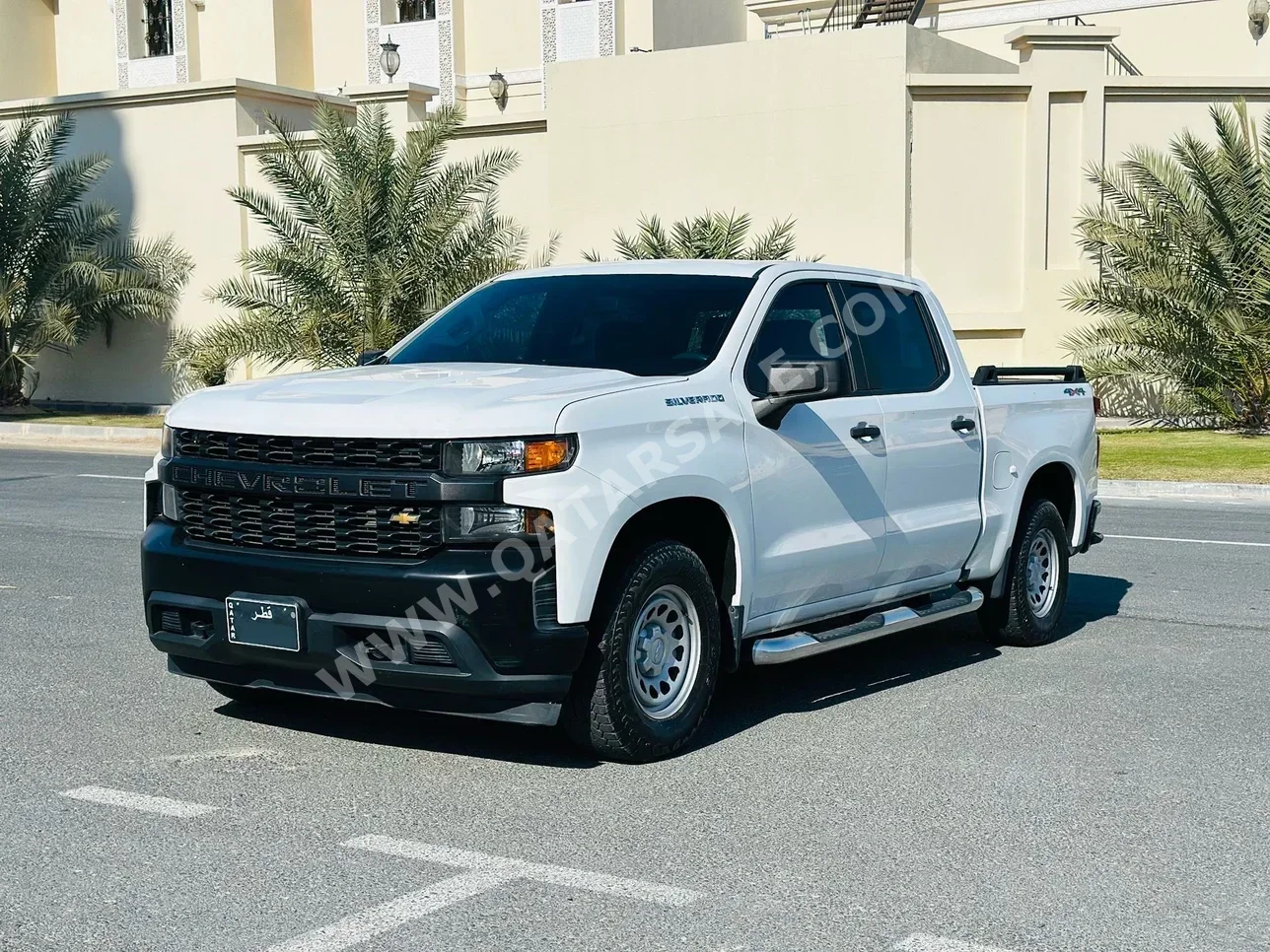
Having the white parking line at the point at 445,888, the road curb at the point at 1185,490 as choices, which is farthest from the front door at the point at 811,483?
the road curb at the point at 1185,490

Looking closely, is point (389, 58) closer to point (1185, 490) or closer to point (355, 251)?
point (355, 251)

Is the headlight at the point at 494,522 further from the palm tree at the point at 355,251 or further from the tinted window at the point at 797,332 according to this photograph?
the palm tree at the point at 355,251

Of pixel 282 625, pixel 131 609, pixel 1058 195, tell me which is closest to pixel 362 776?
pixel 282 625

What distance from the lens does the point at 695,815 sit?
5.56 metres

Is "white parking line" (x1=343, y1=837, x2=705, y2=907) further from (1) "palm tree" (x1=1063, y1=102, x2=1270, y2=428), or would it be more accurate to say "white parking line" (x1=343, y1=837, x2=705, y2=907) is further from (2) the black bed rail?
(1) "palm tree" (x1=1063, y1=102, x2=1270, y2=428)

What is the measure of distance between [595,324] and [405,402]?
1.52 metres

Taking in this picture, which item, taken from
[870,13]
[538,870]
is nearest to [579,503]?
[538,870]

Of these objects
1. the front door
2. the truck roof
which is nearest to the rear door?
the front door

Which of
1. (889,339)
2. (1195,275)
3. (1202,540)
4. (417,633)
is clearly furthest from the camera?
(1195,275)

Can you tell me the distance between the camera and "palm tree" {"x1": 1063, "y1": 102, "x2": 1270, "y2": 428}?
21.6m

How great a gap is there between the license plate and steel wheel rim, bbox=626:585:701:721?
126 cm

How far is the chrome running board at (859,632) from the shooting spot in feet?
22.1

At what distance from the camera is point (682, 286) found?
733 cm

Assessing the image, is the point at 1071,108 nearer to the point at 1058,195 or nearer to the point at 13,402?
the point at 1058,195
